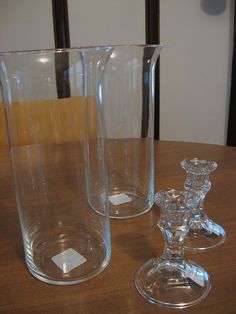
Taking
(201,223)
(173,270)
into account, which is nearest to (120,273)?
(173,270)

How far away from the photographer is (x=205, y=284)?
50 cm

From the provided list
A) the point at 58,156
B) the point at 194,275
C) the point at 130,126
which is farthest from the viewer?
the point at 130,126

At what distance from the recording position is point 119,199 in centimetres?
77

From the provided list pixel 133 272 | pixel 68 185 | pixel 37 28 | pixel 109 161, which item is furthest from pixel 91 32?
pixel 133 272

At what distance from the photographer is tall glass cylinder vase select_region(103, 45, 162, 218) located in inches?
27.8

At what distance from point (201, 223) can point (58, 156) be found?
0.28m

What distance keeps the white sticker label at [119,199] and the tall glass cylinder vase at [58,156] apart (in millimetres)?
120

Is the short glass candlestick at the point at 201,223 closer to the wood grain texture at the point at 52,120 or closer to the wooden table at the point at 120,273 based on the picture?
the wooden table at the point at 120,273

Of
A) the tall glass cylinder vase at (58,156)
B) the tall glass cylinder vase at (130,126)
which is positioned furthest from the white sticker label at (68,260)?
the tall glass cylinder vase at (130,126)

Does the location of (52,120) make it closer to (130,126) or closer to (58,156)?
(58,156)

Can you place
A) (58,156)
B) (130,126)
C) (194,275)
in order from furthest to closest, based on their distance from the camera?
(130,126)
(58,156)
(194,275)

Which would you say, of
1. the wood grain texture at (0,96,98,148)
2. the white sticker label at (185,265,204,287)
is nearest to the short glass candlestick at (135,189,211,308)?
the white sticker label at (185,265,204,287)

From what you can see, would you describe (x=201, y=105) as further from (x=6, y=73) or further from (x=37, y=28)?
(x=6, y=73)

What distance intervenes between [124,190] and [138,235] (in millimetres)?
184
